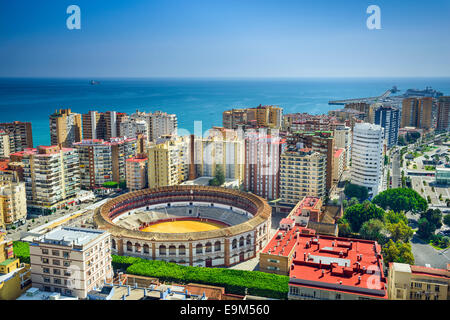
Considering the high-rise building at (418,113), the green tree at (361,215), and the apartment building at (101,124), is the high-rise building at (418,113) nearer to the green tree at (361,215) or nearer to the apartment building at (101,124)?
the green tree at (361,215)

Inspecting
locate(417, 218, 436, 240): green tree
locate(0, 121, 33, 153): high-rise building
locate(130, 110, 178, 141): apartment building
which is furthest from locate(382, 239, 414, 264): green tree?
locate(0, 121, 33, 153): high-rise building

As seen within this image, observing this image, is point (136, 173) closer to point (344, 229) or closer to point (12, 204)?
point (12, 204)

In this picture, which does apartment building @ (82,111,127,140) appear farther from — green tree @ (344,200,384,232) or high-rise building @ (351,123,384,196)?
green tree @ (344,200,384,232)

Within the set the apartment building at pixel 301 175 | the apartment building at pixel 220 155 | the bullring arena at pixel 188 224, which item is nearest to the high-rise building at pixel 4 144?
the bullring arena at pixel 188 224

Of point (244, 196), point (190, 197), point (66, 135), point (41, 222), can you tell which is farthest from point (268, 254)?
point (66, 135)

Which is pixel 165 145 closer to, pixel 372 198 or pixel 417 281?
pixel 372 198

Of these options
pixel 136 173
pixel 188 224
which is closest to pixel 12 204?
pixel 136 173

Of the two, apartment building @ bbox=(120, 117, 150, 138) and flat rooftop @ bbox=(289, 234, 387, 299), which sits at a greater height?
apartment building @ bbox=(120, 117, 150, 138)
